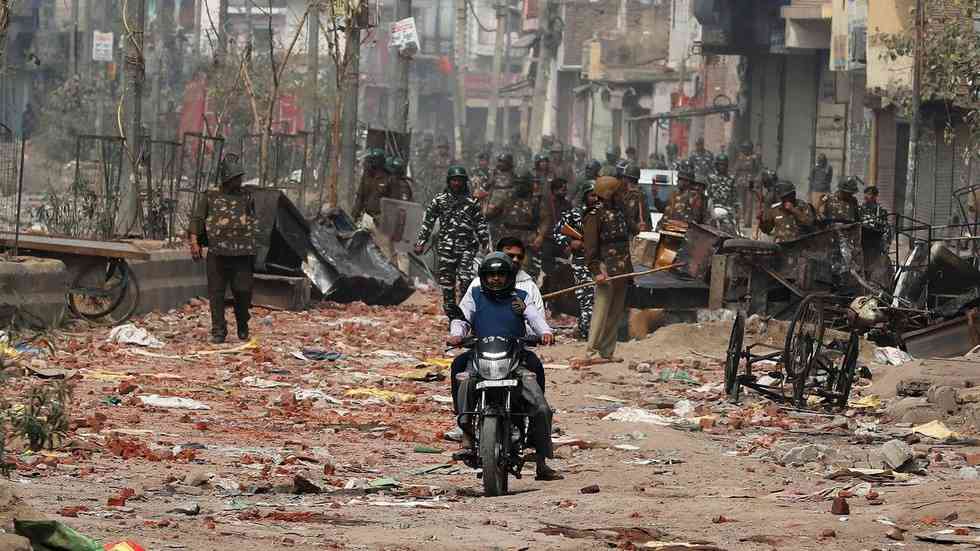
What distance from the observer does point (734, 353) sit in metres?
13.8

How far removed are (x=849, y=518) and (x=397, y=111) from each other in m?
23.9

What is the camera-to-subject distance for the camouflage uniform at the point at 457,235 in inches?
687

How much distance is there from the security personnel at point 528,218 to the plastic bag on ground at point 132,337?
189 inches

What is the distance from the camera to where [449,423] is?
488 inches

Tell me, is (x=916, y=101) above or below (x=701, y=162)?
above

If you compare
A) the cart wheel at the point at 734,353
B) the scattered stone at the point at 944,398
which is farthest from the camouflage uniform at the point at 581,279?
the scattered stone at the point at 944,398

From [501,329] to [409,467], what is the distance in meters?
1.11

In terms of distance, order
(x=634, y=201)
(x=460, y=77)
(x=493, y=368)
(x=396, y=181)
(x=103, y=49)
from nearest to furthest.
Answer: (x=493, y=368), (x=634, y=201), (x=396, y=181), (x=103, y=49), (x=460, y=77)

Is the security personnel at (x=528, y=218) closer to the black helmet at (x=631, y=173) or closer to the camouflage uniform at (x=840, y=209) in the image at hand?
the black helmet at (x=631, y=173)

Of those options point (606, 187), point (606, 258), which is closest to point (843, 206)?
point (606, 258)

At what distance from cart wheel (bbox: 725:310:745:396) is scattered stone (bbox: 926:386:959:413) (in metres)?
1.45

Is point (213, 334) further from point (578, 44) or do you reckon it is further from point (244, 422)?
point (578, 44)

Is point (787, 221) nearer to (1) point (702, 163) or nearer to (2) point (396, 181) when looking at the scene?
(2) point (396, 181)

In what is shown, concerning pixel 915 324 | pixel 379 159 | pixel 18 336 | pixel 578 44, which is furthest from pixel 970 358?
pixel 578 44
